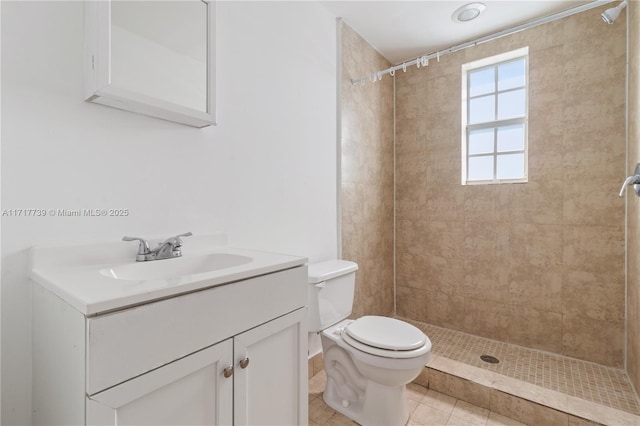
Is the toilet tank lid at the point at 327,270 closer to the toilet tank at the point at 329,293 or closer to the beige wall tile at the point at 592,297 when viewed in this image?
the toilet tank at the point at 329,293

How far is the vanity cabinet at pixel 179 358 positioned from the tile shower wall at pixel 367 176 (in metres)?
1.19

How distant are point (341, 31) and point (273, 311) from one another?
6.62ft

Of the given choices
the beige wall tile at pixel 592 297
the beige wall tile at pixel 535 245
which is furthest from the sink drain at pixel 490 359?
the beige wall tile at pixel 535 245

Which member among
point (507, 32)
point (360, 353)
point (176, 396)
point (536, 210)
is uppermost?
point (507, 32)

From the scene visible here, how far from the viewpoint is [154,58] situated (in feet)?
3.58

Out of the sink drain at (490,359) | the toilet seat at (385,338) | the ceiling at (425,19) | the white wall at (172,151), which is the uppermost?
the ceiling at (425,19)

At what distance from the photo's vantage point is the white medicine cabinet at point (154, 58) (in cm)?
94

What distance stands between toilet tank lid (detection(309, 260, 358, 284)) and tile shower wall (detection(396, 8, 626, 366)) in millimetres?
1159

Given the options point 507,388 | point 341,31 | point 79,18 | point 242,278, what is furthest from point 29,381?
point 341,31

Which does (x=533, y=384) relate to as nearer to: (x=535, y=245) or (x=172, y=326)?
(x=535, y=245)

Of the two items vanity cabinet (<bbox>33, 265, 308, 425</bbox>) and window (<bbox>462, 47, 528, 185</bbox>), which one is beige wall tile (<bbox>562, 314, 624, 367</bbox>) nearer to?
window (<bbox>462, 47, 528, 185</bbox>)

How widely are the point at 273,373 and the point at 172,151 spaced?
0.92m

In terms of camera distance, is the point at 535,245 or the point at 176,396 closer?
the point at 176,396

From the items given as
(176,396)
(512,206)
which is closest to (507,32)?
(512,206)
